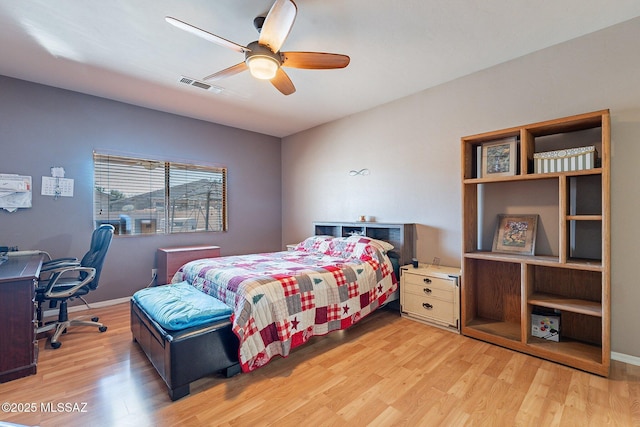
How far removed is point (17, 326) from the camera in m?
2.10

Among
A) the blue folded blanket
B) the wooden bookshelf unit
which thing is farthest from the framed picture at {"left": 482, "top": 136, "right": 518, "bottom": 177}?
the blue folded blanket

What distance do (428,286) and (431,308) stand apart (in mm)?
237

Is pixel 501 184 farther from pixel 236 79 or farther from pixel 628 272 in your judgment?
pixel 236 79

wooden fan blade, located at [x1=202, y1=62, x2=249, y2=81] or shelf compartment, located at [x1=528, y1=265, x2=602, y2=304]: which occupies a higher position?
wooden fan blade, located at [x1=202, y1=62, x2=249, y2=81]

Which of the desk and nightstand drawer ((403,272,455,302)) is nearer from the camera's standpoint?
the desk

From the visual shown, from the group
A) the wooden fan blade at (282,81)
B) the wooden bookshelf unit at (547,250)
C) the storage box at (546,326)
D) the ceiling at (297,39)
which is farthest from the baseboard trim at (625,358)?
the wooden fan blade at (282,81)

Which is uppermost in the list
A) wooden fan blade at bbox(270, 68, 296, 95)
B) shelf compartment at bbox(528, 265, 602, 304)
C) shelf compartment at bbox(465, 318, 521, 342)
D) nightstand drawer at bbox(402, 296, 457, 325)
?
wooden fan blade at bbox(270, 68, 296, 95)

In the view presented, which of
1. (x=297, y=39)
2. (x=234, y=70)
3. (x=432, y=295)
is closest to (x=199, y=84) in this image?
(x=234, y=70)

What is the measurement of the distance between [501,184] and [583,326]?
4.69 ft

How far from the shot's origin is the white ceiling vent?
10.6 ft

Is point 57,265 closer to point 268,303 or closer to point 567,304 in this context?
point 268,303

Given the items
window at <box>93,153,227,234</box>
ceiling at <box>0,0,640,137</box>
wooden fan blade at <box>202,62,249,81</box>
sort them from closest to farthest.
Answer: ceiling at <box>0,0,640,137</box>, wooden fan blade at <box>202,62,249,81</box>, window at <box>93,153,227,234</box>

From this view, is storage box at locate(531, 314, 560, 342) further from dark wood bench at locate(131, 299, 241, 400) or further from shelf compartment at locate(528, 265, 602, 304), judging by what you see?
dark wood bench at locate(131, 299, 241, 400)

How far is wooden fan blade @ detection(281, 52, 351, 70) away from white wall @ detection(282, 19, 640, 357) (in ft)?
5.62
